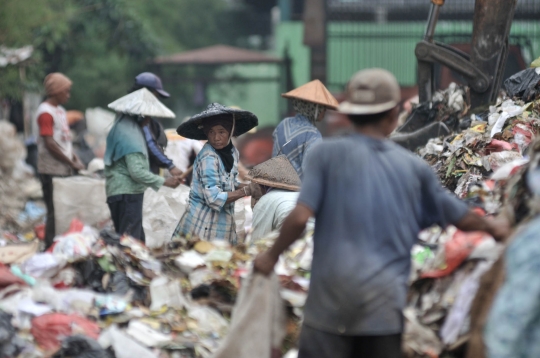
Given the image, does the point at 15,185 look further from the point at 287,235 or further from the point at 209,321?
the point at 287,235

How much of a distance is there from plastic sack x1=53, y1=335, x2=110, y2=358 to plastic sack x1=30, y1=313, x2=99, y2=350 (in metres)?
0.14

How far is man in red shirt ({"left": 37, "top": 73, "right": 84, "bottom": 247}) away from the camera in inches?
335

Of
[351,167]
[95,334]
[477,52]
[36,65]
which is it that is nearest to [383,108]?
[351,167]

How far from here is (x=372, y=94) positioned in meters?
3.53

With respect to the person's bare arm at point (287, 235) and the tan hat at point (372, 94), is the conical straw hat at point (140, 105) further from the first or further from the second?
the tan hat at point (372, 94)

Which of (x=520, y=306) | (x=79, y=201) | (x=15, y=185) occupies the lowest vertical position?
(x=15, y=185)

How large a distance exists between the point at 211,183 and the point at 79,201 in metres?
3.30

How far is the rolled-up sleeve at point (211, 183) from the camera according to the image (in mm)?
6039

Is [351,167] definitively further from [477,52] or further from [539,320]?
[477,52]

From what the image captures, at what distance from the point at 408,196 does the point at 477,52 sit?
6042 millimetres

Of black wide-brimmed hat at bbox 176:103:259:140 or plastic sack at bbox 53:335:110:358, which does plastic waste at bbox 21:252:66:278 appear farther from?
black wide-brimmed hat at bbox 176:103:259:140

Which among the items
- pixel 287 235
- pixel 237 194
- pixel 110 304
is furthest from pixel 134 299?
pixel 287 235

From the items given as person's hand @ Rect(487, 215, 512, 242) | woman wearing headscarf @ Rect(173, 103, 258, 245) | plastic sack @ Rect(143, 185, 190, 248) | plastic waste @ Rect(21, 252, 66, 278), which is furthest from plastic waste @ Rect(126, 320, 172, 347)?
plastic sack @ Rect(143, 185, 190, 248)

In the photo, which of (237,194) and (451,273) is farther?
(237,194)
